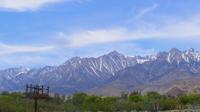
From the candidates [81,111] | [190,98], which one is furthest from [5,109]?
[190,98]

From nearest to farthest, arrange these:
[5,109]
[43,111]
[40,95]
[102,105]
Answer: [40,95] < [5,109] < [43,111] < [102,105]

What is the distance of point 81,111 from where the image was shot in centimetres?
14125

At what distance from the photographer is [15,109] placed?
107562 mm

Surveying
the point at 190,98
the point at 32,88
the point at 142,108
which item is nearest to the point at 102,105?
the point at 142,108

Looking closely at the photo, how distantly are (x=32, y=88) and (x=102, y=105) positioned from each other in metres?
99.7

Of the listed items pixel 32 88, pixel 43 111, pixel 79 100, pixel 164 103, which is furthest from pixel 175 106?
pixel 32 88

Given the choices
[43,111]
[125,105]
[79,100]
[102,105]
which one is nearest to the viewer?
[43,111]

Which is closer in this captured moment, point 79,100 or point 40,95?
point 40,95

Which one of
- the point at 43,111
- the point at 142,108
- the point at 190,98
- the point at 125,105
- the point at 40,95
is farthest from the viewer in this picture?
the point at 190,98

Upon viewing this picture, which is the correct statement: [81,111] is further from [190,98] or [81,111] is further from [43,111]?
[190,98]

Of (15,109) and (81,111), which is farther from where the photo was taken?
(81,111)

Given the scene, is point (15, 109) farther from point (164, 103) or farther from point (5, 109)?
point (164, 103)

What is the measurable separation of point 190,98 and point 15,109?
72939 mm

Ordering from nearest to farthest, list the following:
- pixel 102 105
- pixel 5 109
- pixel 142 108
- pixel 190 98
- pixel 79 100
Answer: pixel 5 109 → pixel 142 108 → pixel 102 105 → pixel 190 98 → pixel 79 100
